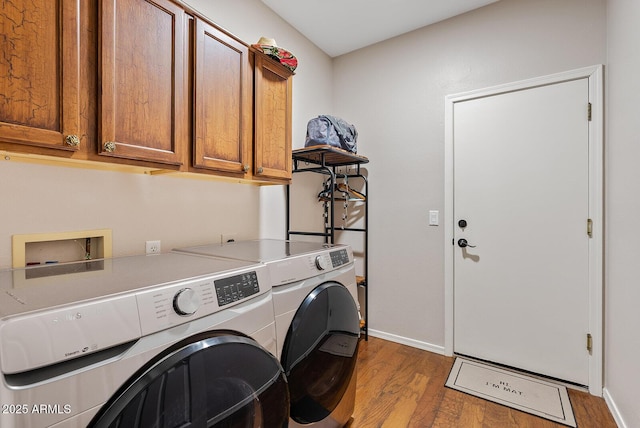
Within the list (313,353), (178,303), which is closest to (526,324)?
(313,353)

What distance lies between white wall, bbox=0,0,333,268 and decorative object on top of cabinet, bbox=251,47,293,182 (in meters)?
0.38

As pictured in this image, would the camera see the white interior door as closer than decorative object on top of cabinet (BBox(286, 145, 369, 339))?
Yes

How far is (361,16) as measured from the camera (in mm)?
2346

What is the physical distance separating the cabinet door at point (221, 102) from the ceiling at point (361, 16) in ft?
3.28

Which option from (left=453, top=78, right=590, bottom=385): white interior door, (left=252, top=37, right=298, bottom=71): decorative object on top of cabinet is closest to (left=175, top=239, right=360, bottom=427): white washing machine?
(left=252, top=37, right=298, bottom=71): decorative object on top of cabinet

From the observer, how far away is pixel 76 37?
3.22 ft

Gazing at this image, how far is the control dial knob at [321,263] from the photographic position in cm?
136

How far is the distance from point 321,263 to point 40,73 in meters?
1.17

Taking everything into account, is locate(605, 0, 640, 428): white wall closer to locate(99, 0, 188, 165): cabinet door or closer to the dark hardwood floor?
the dark hardwood floor

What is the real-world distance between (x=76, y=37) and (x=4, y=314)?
88 cm

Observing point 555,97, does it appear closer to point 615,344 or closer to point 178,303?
point 615,344

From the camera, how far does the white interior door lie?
1.96m

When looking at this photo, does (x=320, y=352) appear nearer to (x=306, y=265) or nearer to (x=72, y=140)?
(x=306, y=265)

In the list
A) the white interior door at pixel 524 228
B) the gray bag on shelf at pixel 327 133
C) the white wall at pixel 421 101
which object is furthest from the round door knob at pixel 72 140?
the white interior door at pixel 524 228
